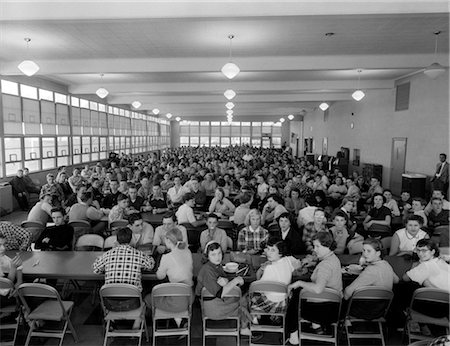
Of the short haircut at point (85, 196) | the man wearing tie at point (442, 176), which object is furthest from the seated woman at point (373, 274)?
the man wearing tie at point (442, 176)

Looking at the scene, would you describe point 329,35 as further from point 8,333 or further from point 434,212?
point 8,333

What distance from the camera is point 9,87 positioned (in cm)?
1142

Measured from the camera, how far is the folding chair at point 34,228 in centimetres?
555

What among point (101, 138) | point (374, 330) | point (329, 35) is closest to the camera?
point (374, 330)

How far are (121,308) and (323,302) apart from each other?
6.70 feet

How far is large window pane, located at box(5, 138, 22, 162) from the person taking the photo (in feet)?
37.5

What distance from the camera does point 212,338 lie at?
4.20m

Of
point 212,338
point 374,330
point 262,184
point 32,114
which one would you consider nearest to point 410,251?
point 374,330

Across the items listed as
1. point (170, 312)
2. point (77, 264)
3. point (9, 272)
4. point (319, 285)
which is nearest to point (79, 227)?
point (77, 264)

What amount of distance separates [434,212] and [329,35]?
3910mm

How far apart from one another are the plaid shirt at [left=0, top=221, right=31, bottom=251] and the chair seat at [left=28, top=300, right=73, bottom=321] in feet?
4.75

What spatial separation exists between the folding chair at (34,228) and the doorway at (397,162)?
38.5 ft

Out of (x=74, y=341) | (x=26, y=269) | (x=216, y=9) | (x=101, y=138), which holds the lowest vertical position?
(x=74, y=341)

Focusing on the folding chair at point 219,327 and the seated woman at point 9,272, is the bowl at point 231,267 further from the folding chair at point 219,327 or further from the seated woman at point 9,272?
the seated woman at point 9,272
